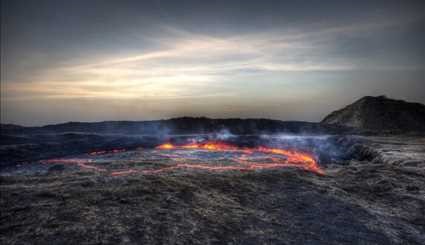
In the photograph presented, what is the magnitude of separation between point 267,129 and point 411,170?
33.6 meters

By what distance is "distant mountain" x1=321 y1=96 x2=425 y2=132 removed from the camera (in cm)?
5338

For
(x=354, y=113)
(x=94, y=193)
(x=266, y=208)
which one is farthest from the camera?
(x=354, y=113)

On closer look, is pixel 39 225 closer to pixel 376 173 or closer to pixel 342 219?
pixel 342 219

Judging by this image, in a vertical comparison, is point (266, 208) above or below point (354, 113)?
below

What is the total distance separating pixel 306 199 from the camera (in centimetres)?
1211

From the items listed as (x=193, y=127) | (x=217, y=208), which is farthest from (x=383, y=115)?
(x=217, y=208)

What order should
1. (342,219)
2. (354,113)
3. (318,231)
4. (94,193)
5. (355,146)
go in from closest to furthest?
(318,231), (342,219), (94,193), (355,146), (354,113)

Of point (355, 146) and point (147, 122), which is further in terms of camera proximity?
point (147, 122)

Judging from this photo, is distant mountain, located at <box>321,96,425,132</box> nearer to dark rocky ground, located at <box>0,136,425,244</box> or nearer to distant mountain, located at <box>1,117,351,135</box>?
distant mountain, located at <box>1,117,351,135</box>

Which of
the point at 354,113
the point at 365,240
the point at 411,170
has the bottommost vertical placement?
the point at 365,240

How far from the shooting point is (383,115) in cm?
5694

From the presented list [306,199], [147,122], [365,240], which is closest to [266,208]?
[306,199]

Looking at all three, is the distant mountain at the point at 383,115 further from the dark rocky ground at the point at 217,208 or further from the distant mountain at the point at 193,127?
the dark rocky ground at the point at 217,208

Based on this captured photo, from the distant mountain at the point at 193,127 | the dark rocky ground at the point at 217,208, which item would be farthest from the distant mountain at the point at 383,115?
the dark rocky ground at the point at 217,208
